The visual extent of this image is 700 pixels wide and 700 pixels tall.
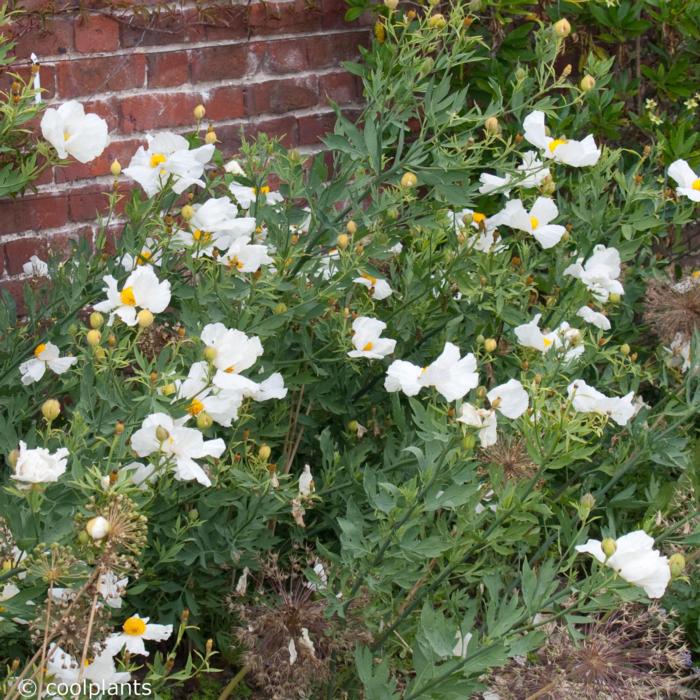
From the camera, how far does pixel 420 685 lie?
174 centimetres

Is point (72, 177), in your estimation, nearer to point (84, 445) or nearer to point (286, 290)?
point (286, 290)

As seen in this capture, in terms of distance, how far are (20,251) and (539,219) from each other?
4.35 feet

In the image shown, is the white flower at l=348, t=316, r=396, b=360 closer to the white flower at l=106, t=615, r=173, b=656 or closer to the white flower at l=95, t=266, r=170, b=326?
the white flower at l=95, t=266, r=170, b=326

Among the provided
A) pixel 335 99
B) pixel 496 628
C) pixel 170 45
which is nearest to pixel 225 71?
pixel 170 45

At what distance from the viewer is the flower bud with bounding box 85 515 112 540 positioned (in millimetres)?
1436

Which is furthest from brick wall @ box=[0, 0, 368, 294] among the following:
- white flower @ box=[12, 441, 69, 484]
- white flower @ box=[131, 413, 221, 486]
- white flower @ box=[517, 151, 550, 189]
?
white flower @ box=[12, 441, 69, 484]

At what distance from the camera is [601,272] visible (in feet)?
8.37

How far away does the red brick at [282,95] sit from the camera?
3086 millimetres

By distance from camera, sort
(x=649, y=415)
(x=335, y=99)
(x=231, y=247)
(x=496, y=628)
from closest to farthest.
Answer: (x=496, y=628)
(x=231, y=247)
(x=649, y=415)
(x=335, y=99)

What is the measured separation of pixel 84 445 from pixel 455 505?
64 centimetres

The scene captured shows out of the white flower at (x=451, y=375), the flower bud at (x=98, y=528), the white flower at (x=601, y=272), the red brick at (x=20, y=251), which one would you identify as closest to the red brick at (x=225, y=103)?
the red brick at (x=20, y=251)

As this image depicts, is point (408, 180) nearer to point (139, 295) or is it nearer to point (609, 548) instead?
point (139, 295)

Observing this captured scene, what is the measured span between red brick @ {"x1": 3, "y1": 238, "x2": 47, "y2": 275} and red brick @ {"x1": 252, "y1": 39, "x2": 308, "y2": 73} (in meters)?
0.83

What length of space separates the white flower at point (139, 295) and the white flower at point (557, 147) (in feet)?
3.17
